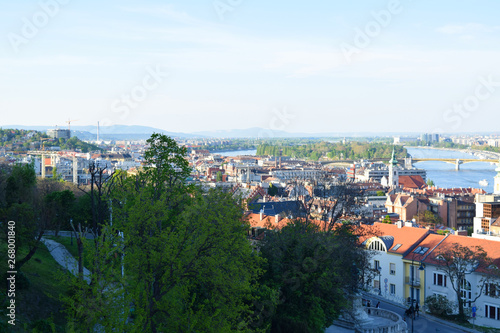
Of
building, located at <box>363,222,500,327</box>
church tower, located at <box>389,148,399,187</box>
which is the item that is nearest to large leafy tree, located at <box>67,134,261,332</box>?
building, located at <box>363,222,500,327</box>

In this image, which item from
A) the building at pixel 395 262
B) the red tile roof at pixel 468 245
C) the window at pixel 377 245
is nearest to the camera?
the red tile roof at pixel 468 245

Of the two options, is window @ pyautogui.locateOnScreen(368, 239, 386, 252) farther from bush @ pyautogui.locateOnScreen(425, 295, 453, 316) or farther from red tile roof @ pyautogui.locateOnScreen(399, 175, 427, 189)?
red tile roof @ pyautogui.locateOnScreen(399, 175, 427, 189)

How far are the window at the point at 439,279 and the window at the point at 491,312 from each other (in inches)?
63.1

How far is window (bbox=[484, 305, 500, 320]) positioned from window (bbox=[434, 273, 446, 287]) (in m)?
1.60

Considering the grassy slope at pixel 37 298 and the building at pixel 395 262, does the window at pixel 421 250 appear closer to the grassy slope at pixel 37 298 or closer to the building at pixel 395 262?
the building at pixel 395 262

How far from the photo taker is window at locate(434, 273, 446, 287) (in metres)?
19.6

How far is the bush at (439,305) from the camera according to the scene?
18.1m

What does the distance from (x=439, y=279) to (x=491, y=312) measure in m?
2.05

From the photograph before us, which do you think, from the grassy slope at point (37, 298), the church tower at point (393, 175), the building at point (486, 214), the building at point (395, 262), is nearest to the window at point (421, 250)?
the building at point (395, 262)

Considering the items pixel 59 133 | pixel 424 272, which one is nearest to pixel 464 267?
pixel 424 272

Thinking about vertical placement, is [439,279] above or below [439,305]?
above

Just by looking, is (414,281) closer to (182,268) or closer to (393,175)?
(182,268)

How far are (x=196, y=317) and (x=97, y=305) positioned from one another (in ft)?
5.62

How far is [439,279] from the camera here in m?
19.8
